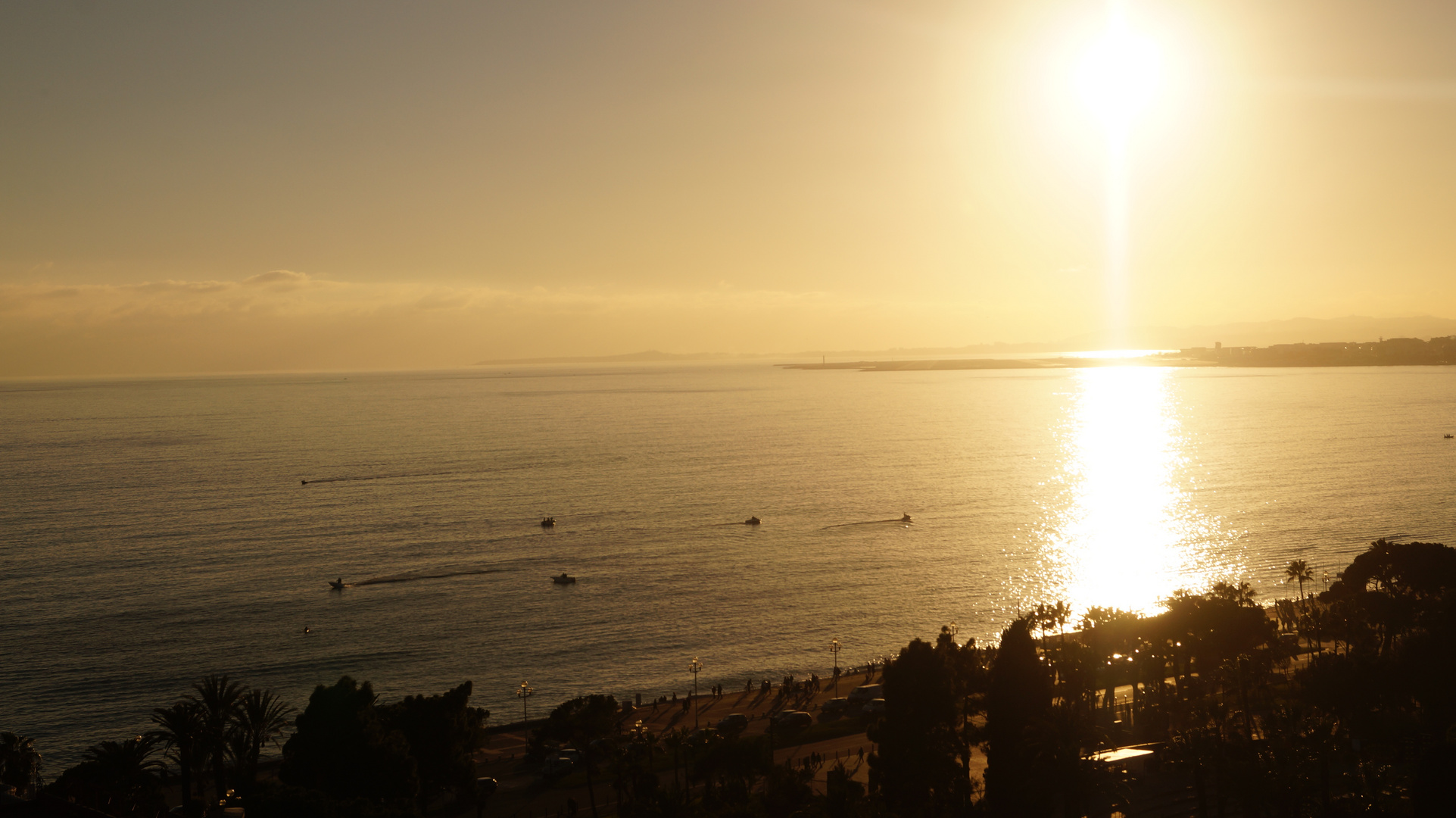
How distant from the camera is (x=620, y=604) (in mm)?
71750

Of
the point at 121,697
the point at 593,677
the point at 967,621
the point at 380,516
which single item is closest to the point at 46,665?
the point at 121,697

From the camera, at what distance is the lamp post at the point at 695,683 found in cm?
4978

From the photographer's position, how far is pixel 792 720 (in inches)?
1871

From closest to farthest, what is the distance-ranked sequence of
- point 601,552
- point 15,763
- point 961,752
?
point 961,752 → point 15,763 → point 601,552

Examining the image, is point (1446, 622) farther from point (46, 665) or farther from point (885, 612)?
point (46, 665)

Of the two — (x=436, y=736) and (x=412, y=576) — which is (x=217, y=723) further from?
(x=412, y=576)

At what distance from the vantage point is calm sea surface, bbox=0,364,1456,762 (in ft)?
196

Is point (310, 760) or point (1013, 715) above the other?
point (310, 760)

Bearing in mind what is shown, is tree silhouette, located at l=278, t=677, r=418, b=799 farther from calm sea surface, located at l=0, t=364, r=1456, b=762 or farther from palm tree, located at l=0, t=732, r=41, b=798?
calm sea surface, located at l=0, t=364, r=1456, b=762

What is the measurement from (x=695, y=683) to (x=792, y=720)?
32.8 feet

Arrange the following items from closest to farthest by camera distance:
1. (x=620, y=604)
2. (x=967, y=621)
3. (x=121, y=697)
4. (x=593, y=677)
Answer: (x=121, y=697), (x=593, y=677), (x=967, y=621), (x=620, y=604)

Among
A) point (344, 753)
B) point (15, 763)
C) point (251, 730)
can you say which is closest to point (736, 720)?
point (344, 753)

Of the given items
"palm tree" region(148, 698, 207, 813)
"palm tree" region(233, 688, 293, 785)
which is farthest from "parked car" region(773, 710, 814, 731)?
"palm tree" region(148, 698, 207, 813)

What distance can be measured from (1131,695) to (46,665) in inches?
2722
